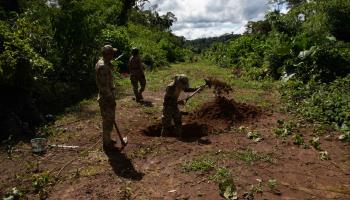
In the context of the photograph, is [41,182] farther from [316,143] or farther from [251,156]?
[316,143]

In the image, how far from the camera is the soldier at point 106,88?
25.9 ft

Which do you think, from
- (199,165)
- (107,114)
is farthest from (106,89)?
(199,165)

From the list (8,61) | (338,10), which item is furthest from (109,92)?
(338,10)

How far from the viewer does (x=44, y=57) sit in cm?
1341

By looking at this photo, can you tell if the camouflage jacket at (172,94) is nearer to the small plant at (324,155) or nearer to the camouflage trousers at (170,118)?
the camouflage trousers at (170,118)

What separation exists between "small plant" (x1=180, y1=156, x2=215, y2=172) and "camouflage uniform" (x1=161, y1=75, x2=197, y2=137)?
1.65 m

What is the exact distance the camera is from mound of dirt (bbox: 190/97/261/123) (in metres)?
10.3

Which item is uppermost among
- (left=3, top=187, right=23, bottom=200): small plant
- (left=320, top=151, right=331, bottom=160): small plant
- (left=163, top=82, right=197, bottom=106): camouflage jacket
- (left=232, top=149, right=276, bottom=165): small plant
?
(left=163, top=82, right=197, bottom=106): camouflage jacket

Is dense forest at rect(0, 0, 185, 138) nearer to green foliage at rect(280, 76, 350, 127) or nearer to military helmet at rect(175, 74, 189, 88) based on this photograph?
military helmet at rect(175, 74, 189, 88)

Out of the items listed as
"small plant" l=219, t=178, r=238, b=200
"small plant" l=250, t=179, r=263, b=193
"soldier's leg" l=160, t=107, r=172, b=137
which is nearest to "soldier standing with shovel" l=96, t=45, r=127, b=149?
"soldier's leg" l=160, t=107, r=172, b=137

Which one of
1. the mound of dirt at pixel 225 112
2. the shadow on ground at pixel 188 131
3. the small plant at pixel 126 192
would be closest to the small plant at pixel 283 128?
the mound of dirt at pixel 225 112

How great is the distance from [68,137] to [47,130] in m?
0.82

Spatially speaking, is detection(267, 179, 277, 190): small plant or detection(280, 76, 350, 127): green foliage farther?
detection(280, 76, 350, 127): green foliage

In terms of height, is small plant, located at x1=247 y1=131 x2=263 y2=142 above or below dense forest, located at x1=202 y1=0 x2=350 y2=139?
below
